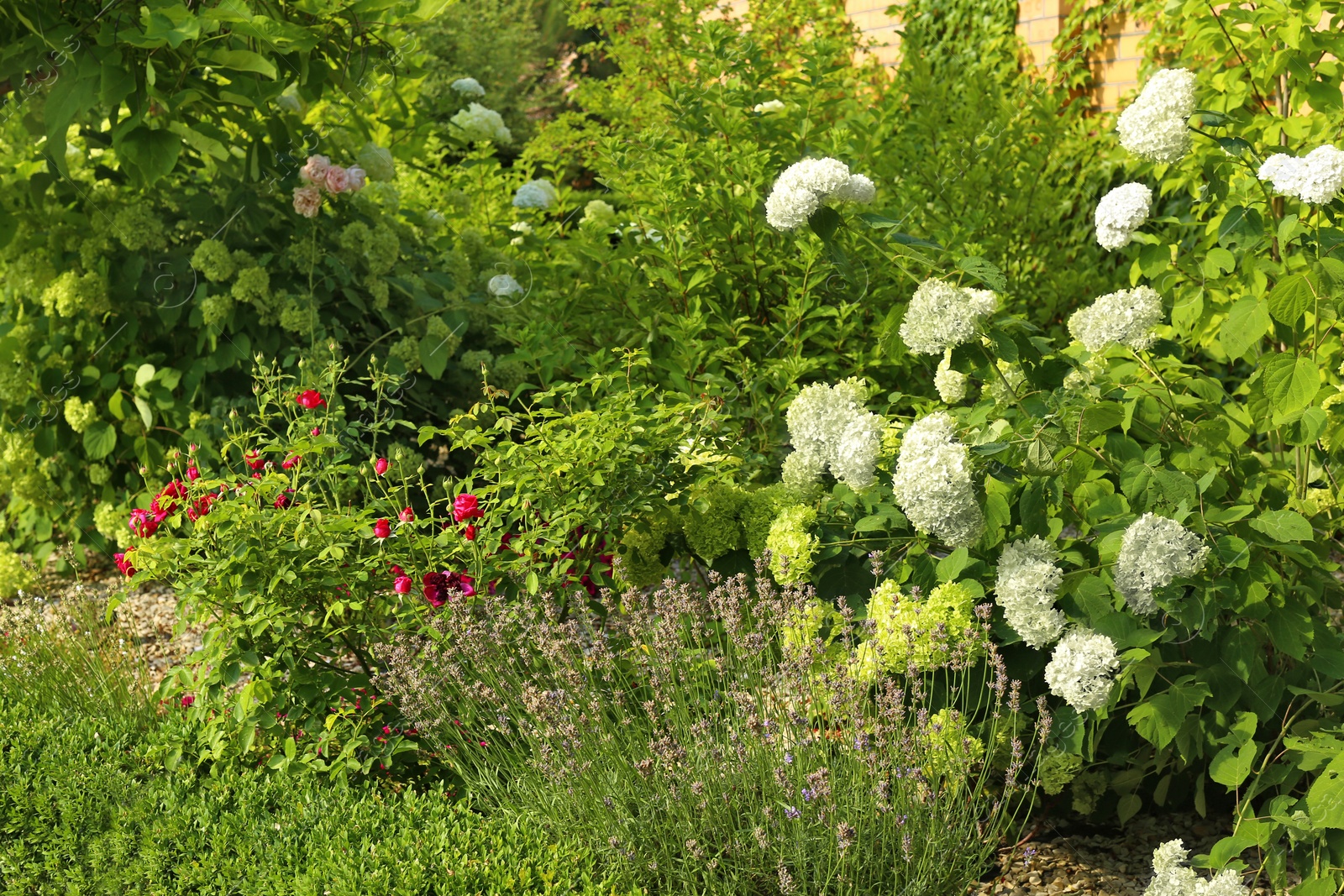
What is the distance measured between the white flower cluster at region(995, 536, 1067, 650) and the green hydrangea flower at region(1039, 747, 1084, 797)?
0.22 m

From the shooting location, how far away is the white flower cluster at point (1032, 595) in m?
2.19

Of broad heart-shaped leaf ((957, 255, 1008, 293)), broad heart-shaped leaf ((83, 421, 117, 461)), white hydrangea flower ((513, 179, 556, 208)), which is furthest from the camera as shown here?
white hydrangea flower ((513, 179, 556, 208))

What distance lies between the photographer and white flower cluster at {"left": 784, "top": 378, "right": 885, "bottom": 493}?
2.41m

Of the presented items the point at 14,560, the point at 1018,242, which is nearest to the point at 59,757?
the point at 14,560

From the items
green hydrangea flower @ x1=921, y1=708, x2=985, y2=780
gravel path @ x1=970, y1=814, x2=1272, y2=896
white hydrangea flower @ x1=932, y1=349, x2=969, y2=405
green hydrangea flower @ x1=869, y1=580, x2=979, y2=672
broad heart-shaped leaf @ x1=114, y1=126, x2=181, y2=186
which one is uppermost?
broad heart-shaped leaf @ x1=114, y1=126, x2=181, y2=186

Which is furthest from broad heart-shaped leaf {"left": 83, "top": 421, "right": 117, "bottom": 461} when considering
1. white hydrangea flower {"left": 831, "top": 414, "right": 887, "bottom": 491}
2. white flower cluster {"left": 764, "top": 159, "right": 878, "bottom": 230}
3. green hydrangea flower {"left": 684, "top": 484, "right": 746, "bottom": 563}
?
white hydrangea flower {"left": 831, "top": 414, "right": 887, "bottom": 491}

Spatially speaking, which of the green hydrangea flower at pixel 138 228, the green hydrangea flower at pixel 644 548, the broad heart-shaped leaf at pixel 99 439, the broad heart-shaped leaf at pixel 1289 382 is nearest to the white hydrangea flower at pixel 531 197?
the green hydrangea flower at pixel 138 228

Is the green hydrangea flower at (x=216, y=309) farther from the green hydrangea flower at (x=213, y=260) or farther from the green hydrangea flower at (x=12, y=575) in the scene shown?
the green hydrangea flower at (x=12, y=575)

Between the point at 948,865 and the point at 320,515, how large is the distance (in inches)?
60.6

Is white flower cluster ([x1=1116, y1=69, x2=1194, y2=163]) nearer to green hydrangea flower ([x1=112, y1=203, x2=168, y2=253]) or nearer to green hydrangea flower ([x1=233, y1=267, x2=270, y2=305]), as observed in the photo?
green hydrangea flower ([x1=233, y1=267, x2=270, y2=305])

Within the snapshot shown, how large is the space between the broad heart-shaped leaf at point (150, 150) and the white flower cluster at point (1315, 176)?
9.48ft

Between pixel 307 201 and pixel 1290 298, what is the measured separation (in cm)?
297

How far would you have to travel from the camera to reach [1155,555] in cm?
204

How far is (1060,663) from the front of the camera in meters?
2.10
